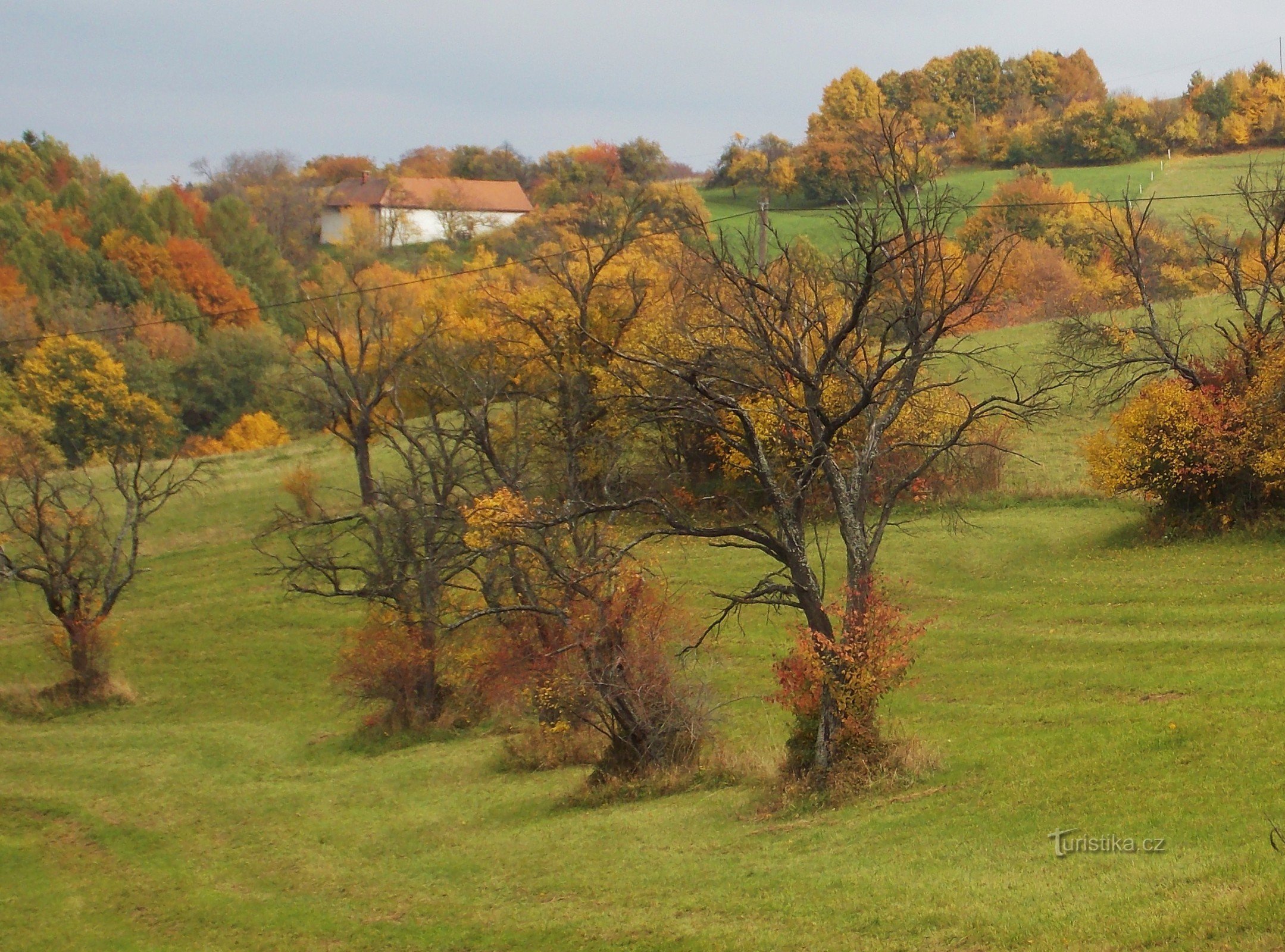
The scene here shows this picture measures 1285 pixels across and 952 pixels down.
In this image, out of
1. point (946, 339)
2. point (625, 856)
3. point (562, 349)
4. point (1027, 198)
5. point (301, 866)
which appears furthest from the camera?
point (1027, 198)

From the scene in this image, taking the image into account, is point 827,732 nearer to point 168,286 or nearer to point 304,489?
point 304,489

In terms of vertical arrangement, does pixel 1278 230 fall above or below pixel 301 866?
above

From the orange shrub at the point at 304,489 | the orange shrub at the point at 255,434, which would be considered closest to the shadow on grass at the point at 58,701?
the orange shrub at the point at 304,489

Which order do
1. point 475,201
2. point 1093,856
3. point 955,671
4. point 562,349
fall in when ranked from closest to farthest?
point 1093,856 < point 955,671 < point 562,349 < point 475,201

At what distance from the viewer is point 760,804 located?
17.5 meters

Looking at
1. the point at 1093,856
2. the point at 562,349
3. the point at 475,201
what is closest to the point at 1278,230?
the point at 562,349

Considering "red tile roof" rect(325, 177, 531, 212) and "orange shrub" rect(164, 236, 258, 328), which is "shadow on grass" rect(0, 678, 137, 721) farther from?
"red tile roof" rect(325, 177, 531, 212)

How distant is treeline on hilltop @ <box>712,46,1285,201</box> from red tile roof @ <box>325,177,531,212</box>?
38.3m

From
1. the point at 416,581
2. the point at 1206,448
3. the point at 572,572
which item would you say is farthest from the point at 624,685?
the point at 1206,448

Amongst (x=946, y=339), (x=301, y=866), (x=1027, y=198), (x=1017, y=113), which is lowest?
(x=301, y=866)

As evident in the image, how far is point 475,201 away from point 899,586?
11407cm

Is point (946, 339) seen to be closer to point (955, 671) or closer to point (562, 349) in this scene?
point (562, 349)

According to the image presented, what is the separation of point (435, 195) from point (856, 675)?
13023 cm

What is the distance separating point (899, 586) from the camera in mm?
32750
